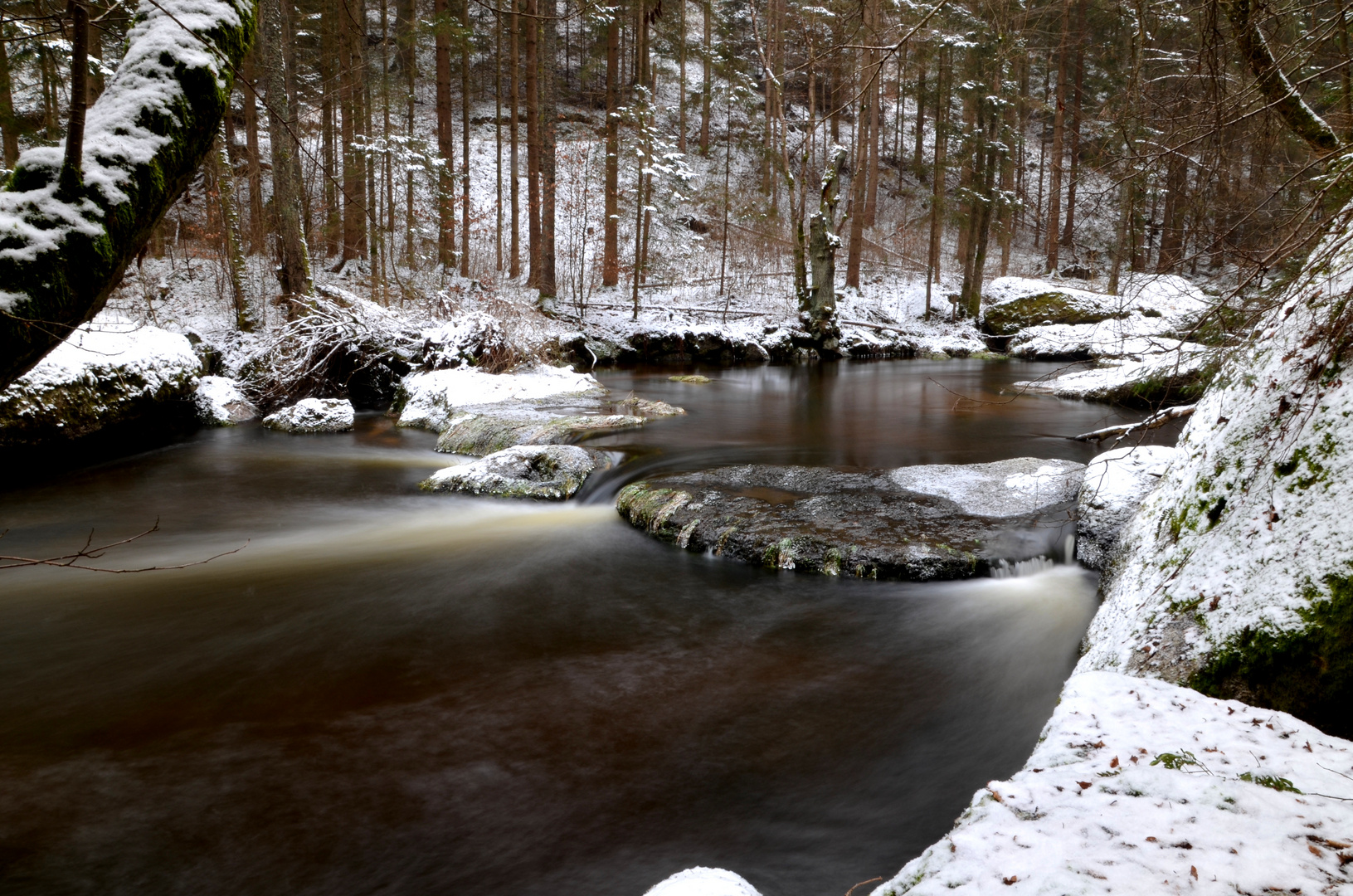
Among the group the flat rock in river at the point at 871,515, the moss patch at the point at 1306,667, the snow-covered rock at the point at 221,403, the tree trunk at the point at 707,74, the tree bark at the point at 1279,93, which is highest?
the tree trunk at the point at 707,74

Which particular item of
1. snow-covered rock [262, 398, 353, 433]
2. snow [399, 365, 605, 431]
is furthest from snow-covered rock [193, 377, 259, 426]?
snow [399, 365, 605, 431]

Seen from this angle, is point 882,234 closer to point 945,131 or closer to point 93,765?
point 945,131

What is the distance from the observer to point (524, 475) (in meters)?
8.01

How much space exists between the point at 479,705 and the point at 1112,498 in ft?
14.9

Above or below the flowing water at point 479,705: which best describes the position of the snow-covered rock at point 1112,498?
above

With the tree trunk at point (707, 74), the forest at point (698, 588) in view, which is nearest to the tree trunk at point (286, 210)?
the forest at point (698, 588)

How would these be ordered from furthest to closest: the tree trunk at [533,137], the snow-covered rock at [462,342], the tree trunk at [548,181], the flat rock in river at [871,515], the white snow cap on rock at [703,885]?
1. the tree trunk at [548,181]
2. the tree trunk at [533,137]
3. the snow-covered rock at [462,342]
4. the flat rock in river at [871,515]
5. the white snow cap on rock at [703,885]

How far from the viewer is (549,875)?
289 centimetres

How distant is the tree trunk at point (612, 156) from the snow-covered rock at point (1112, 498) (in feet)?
57.6

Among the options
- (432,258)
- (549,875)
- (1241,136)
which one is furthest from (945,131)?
(549,875)

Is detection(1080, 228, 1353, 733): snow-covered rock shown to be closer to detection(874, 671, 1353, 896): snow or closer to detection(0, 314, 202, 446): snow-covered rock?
detection(874, 671, 1353, 896): snow

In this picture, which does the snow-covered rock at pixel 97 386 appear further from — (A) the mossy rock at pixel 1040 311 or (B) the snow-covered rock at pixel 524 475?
(A) the mossy rock at pixel 1040 311

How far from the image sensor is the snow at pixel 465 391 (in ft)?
Answer: 38.0

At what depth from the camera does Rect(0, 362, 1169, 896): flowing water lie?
9.76 feet
